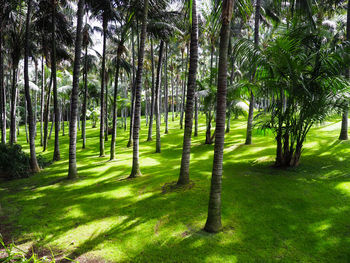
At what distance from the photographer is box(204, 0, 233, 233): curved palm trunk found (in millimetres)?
5180

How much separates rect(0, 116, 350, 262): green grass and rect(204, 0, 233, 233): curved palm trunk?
17.0 inches

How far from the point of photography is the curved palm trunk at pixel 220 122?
518cm

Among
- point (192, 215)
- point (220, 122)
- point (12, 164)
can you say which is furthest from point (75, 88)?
point (220, 122)

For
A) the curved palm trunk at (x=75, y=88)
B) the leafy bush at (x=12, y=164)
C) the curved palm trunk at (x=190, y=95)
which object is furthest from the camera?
the leafy bush at (x=12, y=164)

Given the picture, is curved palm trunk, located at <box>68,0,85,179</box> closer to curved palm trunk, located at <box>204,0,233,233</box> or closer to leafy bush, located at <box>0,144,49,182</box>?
leafy bush, located at <box>0,144,49,182</box>

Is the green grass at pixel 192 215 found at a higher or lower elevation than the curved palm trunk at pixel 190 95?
lower

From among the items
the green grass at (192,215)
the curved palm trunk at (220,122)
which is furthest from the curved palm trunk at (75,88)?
the curved palm trunk at (220,122)

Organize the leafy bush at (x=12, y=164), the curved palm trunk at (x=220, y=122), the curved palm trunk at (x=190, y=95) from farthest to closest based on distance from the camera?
the leafy bush at (x=12, y=164)
the curved palm trunk at (x=190, y=95)
the curved palm trunk at (x=220, y=122)

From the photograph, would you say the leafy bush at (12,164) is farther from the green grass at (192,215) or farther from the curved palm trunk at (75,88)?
the curved palm trunk at (75,88)

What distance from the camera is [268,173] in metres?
9.74

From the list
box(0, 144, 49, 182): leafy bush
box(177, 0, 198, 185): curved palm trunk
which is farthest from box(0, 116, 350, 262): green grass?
box(0, 144, 49, 182): leafy bush

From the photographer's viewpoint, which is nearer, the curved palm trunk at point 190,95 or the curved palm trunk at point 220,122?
the curved palm trunk at point 220,122

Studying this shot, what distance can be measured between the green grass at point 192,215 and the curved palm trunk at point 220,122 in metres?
0.43

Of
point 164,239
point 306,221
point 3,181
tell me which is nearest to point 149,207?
point 164,239
